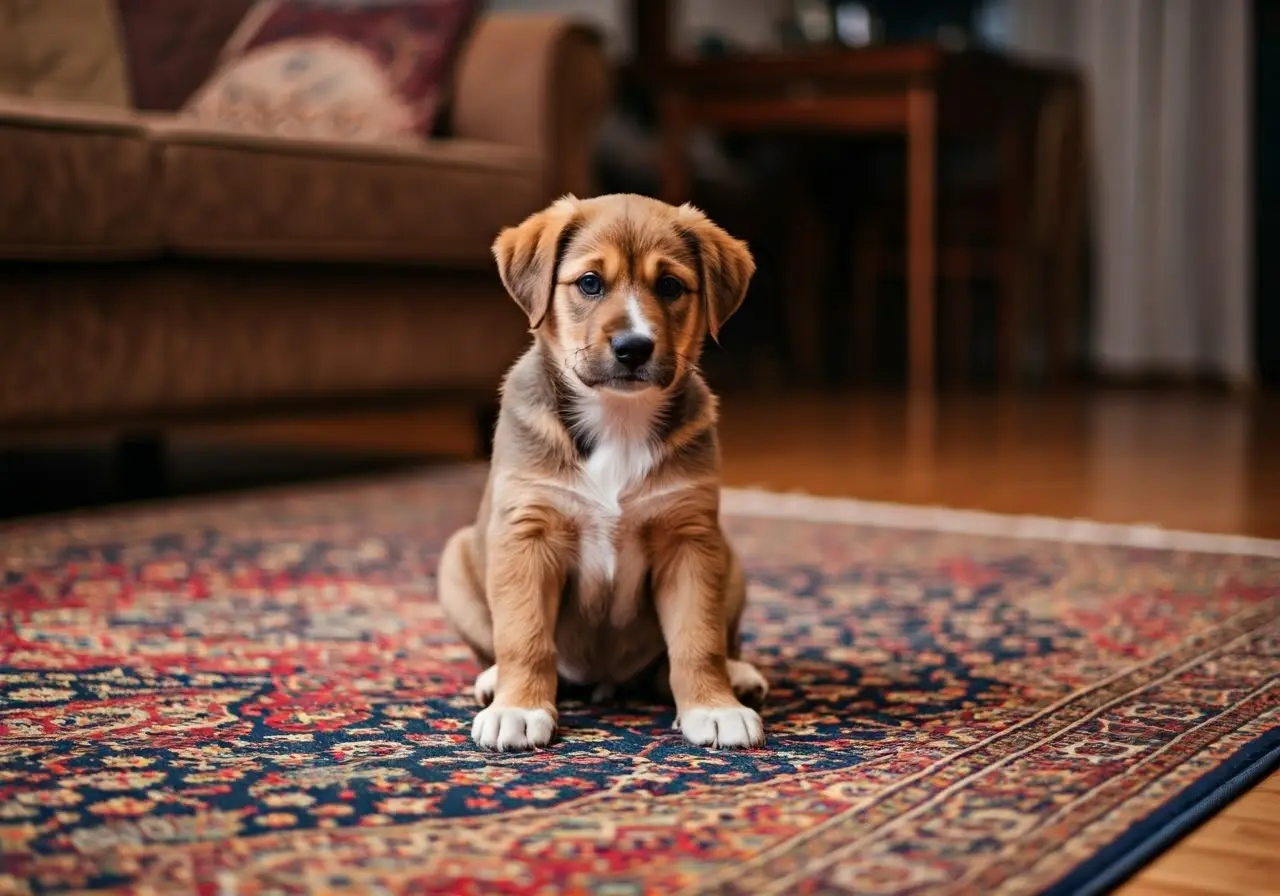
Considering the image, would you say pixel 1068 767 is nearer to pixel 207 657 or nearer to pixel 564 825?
pixel 564 825

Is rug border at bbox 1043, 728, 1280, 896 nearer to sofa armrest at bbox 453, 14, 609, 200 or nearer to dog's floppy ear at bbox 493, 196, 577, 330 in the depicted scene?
dog's floppy ear at bbox 493, 196, 577, 330

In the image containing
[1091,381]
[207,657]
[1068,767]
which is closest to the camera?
[1068,767]

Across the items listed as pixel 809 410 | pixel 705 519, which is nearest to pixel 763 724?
pixel 705 519

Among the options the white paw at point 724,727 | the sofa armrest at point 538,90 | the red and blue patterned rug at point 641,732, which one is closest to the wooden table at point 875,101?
the sofa armrest at point 538,90

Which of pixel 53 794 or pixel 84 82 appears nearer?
pixel 53 794

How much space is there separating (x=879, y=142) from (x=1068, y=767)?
527cm

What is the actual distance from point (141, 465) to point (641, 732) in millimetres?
2219

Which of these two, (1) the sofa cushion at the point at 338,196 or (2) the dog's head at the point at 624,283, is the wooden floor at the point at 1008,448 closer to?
(1) the sofa cushion at the point at 338,196

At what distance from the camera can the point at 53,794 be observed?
53.1 inches

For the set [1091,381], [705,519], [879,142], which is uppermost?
[879,142]

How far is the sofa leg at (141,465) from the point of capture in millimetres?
3461

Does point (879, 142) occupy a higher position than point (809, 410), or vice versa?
point (879, 142)

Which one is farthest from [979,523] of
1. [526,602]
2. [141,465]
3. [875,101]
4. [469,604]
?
[875,101]

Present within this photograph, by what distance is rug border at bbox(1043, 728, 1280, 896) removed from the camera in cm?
117
